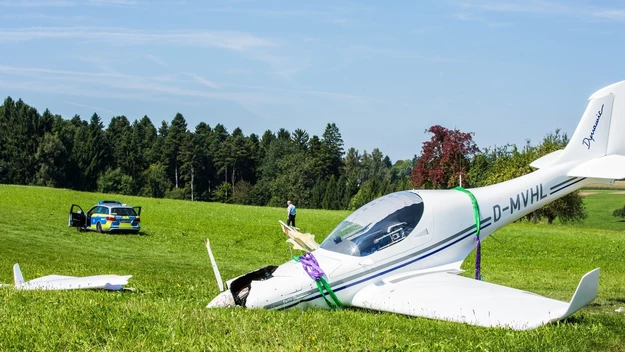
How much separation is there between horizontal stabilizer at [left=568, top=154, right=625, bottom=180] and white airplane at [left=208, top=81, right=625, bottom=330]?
180cm

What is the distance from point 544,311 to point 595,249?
27370mm

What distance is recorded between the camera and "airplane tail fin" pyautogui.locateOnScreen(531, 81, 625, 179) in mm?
13289

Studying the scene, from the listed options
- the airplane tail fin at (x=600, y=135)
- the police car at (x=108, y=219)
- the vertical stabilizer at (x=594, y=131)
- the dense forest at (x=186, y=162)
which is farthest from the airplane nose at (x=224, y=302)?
Answer: the dense forest at (x=186, y=162)

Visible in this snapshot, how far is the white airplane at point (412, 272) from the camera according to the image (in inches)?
336

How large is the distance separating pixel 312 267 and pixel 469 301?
2.24 m

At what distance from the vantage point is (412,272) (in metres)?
10.1

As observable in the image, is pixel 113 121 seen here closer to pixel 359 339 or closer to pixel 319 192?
pixel 319 192

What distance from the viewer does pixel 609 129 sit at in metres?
13.6

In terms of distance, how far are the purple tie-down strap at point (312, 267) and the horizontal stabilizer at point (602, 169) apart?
618 cm

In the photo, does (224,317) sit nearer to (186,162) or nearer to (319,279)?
(319,279)

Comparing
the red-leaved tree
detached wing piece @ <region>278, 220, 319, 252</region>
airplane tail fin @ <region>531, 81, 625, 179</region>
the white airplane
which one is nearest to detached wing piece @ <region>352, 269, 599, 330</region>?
the white airplane

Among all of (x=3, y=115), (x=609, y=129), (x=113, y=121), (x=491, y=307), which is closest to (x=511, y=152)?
(x=609, y=129)

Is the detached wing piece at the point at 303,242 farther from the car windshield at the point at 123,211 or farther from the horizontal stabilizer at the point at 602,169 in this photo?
the car windshield at the point at 123,211

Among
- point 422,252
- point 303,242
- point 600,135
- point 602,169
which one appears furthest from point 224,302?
point 600,135
